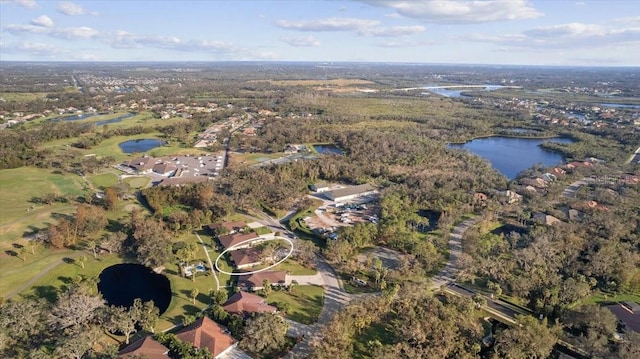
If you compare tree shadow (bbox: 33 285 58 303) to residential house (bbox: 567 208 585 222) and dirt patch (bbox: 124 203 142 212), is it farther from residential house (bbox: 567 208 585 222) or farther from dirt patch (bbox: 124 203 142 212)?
residential house (bbox: 567 208 585 222)

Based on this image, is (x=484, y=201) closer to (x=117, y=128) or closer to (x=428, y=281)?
(x=428, y=281)

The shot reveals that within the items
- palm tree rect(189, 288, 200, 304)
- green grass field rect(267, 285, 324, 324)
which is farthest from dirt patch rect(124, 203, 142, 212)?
green grass field rect(267, 285, 324, 324)

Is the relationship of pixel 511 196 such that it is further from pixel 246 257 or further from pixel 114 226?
pixel 114 226

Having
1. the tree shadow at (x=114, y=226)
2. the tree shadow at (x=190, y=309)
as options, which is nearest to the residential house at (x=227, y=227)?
the tree shadow at (x=114, y=226)

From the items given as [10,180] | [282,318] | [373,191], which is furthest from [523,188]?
[10,180]

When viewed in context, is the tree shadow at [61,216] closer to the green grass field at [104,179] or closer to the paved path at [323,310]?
the green grass field at [104,179]

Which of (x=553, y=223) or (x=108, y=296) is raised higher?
(x=553, y=223)
